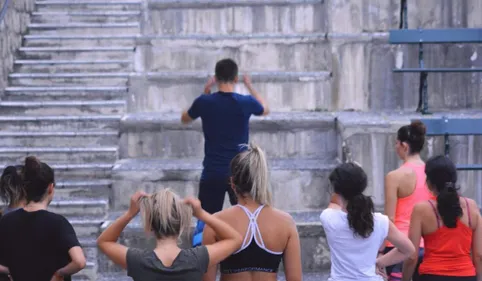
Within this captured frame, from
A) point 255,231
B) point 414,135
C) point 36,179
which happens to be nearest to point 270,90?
point 414,135

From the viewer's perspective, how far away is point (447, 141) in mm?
8906

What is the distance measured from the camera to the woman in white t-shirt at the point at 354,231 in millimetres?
5344

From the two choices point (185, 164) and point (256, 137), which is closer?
point (185, 164)

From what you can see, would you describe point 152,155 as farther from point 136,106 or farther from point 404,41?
point 404,41

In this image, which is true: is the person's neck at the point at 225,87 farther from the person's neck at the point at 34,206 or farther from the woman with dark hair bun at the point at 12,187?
the person's neck at the point at 34,206

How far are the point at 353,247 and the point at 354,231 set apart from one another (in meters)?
0.10

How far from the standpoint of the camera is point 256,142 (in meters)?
10.1

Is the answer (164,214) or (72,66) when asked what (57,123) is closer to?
(72,66)

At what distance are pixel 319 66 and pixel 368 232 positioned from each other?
582 centimetres

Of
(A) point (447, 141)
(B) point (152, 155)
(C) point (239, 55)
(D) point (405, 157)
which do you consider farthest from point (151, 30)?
(D) point (405, 157)

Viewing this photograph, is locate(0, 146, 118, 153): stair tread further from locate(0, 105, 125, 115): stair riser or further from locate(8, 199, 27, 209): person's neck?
locate(8, 199, 27, 209): person's neck

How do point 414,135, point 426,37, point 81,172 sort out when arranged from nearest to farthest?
point 414,135
point 81,172
point 426,37

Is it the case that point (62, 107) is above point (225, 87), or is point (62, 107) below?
below

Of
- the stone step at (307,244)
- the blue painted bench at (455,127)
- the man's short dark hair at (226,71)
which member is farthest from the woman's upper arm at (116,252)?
the blue painted bench at (455,127)
